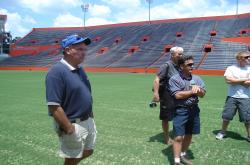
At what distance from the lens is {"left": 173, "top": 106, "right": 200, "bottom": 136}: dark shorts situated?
4512 millimetres

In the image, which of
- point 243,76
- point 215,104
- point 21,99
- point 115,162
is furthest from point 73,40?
point 21,99

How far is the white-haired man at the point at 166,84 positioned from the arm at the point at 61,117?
8.07 ft

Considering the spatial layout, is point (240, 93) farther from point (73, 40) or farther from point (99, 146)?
point (73, 40)

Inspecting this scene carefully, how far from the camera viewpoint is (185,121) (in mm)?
4543

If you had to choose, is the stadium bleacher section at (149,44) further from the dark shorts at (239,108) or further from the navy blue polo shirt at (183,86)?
the navy blue polo shirt at (183,86)

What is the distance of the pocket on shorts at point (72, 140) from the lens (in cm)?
329

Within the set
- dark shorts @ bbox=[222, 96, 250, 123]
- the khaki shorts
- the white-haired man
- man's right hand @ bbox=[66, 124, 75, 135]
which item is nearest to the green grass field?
dark shorts @ bbox=[222, 96, 250, 123]

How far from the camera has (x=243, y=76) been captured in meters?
5.80

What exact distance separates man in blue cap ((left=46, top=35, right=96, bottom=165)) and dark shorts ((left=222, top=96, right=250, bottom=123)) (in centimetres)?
343

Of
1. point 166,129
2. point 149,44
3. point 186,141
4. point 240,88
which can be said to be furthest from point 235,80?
point 149,44

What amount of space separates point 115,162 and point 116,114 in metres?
4.08

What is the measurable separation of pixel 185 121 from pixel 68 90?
197 centimetres

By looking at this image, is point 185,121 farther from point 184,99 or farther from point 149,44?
point 149,44

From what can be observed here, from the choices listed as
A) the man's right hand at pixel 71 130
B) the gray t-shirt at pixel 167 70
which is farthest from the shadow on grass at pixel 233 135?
the man's right hand at pixel 71 130
